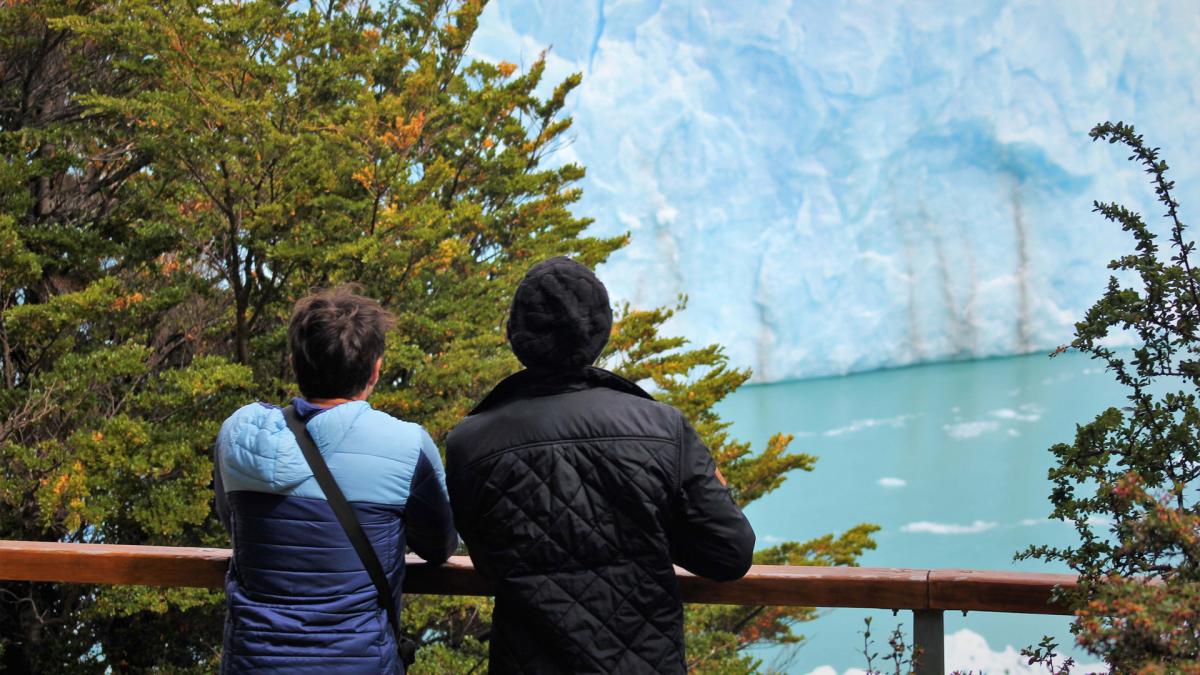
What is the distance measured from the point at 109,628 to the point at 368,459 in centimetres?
447

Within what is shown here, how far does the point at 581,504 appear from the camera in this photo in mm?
→ 1209

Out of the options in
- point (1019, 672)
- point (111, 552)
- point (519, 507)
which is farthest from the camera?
point (1019, 672)

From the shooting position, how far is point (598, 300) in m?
1.24

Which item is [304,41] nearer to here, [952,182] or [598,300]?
[598,300]

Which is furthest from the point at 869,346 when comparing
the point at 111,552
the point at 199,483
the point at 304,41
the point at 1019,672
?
the point at 111,552

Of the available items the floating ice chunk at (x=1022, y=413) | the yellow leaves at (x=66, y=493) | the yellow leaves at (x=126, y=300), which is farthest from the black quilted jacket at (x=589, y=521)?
the floating ice chunk at (x=1022, y=413)

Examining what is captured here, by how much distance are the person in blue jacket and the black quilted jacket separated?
4.9 inches

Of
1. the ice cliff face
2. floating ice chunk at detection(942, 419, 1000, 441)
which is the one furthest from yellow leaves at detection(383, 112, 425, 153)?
floating ice chunk at detection(942, 419, 1000, 441)

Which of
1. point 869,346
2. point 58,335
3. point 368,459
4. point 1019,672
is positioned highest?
point 869,346

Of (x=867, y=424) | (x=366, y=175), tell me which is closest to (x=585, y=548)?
(x=366, y=175)

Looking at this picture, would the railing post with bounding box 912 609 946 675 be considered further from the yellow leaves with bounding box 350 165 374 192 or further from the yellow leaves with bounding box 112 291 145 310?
the yellow leaves with bounding box 350 165 374 192

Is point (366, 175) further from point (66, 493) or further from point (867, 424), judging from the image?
point (867, 424)

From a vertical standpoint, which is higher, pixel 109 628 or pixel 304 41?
Result: pixel 304 41

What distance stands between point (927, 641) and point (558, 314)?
71 cm
